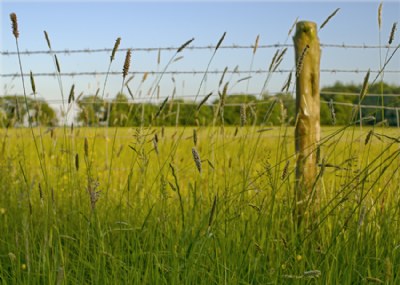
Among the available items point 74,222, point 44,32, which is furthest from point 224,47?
point 44,32

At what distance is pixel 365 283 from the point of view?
7.61ft

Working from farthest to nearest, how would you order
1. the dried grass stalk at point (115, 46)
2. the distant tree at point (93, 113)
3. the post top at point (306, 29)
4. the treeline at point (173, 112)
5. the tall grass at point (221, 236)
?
the post top at point (306, 29), the distant tree at point (93, 113), the treeline at point (173, 112), the dried grass stalk at point (115, 46), the tall grass at point (221, 236)

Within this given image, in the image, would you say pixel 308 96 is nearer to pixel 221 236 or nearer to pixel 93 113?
pixel 221 236

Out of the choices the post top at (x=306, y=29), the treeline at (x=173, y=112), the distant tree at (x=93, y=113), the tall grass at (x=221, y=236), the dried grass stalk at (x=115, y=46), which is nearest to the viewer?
the tall grass at (x=221, y=236)

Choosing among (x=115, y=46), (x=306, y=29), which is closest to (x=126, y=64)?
(x=115, y=46)

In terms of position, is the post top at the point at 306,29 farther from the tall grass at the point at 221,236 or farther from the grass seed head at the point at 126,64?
the grass seed head at the point at 126,64

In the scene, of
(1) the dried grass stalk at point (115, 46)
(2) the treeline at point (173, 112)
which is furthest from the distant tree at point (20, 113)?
(1) the dried grass stalk at point (115, 46)

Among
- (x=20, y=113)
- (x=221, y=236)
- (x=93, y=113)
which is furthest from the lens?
(x=93, y=113)

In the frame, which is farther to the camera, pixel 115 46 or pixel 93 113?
pixel 93 113

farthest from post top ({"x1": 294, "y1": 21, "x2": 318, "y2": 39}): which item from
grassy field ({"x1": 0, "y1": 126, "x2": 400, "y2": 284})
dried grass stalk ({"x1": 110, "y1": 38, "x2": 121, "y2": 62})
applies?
dried grass stalk ({"x1": 110, "y1": 38, "x2": 121, "y2": 62})

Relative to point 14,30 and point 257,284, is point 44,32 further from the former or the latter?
point 257,284

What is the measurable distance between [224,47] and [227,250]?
2743mm

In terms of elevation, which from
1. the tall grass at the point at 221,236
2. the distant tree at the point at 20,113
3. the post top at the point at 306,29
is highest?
the post top at the point at 306,29

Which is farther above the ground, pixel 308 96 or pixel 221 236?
pixel 308 96
